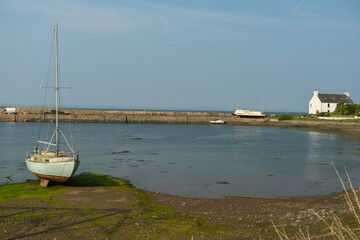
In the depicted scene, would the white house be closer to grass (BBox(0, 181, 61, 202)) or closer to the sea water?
the sea water

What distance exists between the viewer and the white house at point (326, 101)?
102 m

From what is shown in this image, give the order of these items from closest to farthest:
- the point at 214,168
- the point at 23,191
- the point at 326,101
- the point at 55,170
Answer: the point at 23,191
the point at 55,170
the point at 214,168
the point at 326,101

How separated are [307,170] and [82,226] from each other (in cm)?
2274

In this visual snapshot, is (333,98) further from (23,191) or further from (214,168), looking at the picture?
(23,191)

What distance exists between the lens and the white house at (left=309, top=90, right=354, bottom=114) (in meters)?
102

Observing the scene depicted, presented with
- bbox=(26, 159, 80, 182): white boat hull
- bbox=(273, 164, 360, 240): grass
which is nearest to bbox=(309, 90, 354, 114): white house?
bbox=(26, 159, 80, 182): white boat hull

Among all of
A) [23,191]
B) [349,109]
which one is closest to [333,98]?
[349,109]

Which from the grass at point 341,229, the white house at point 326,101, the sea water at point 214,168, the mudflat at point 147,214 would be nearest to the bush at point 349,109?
the white house at point 326,101

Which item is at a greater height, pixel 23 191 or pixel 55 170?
pixel 55 170

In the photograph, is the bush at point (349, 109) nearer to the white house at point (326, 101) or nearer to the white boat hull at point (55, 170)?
the white house at point (326, 101)

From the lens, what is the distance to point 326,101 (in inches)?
4008

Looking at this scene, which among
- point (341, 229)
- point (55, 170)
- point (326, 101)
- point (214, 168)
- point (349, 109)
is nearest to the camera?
point (341, 229)

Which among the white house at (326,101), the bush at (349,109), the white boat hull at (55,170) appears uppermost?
the white house at (326,101)

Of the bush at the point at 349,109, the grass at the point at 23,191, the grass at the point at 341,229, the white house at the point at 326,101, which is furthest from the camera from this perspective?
the white house at the point at 326,101
